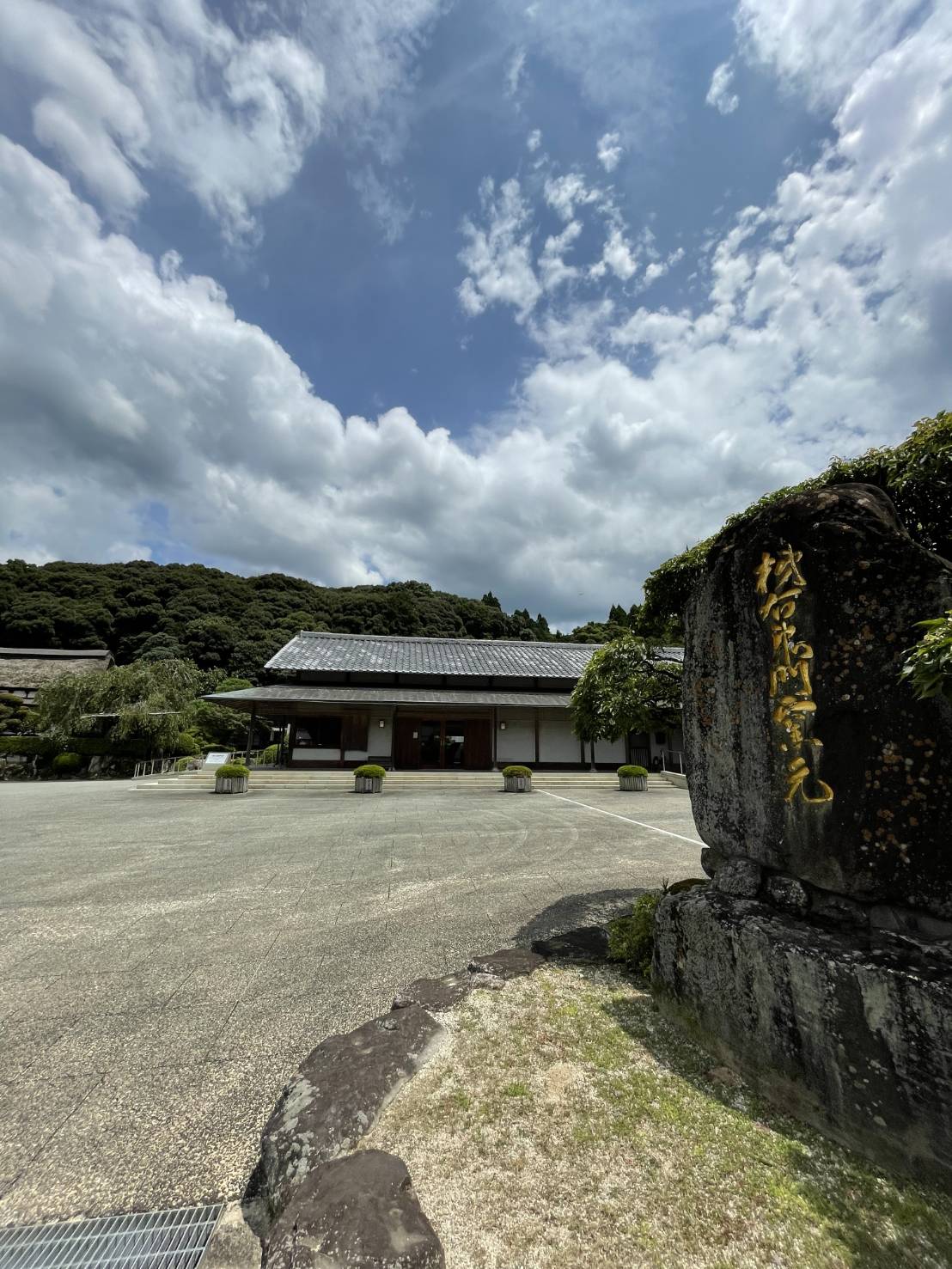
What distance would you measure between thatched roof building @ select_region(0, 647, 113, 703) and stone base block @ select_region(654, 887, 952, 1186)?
91.3ft

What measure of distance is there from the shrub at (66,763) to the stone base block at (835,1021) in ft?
71.8

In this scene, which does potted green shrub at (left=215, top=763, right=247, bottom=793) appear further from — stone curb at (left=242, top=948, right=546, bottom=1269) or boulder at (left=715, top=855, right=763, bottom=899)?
boulder at (left=715, top=855, right=763, bottom=899)

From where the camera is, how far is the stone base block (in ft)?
5.66

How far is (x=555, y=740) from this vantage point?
19859 millimetres

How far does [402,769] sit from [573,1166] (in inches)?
682

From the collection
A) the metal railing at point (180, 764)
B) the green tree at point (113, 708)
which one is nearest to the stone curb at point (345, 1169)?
the metal railing at point (180, 764)

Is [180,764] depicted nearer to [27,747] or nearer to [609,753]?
[27,747]

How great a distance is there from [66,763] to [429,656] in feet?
43.8

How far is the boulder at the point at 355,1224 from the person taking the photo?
1.32 metres

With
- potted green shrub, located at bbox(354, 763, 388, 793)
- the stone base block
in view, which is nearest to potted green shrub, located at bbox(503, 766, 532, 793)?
potted green shrub, located at bbox(354, 763, 388, 793)

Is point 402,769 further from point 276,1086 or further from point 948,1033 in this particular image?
point 948,1033

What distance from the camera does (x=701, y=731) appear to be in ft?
9.44

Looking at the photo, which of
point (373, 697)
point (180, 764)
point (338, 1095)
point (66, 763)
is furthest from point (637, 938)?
point (66, 763)

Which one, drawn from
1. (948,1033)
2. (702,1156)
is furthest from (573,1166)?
(948,1033)
